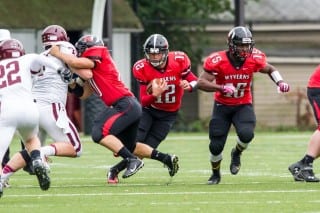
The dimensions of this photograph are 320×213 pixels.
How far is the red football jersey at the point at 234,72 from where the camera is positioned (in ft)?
41.4

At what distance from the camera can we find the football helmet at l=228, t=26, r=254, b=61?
1241 centimetres

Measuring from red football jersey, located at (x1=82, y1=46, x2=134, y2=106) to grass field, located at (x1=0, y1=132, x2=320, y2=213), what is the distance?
923 mm

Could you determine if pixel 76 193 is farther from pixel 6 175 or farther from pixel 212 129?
pixel 212 129

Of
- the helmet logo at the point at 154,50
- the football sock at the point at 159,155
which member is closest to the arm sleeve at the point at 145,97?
the helmet logo at the point at 154,50

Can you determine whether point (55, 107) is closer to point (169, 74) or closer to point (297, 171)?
point (169, 74)

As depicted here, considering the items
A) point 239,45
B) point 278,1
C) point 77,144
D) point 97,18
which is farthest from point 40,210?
point 278,1

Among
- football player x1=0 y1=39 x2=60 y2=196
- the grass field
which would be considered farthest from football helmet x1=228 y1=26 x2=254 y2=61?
football player x1=0 y1=39 x2=60 y2=196

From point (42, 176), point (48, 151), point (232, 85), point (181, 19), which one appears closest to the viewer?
point (42, 176)

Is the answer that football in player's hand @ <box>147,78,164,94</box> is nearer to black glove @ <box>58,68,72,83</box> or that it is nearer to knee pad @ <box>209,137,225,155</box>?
knee pad @ <box>209,137,225,155</box>

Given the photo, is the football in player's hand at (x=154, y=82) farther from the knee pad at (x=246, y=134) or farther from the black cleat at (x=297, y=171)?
the black cleat at (x=297, y=171)

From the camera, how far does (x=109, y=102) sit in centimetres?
1277

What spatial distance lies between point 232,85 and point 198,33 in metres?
17.7

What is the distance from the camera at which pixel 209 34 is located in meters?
31.4

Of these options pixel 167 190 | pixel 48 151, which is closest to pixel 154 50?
pixel 48 151
